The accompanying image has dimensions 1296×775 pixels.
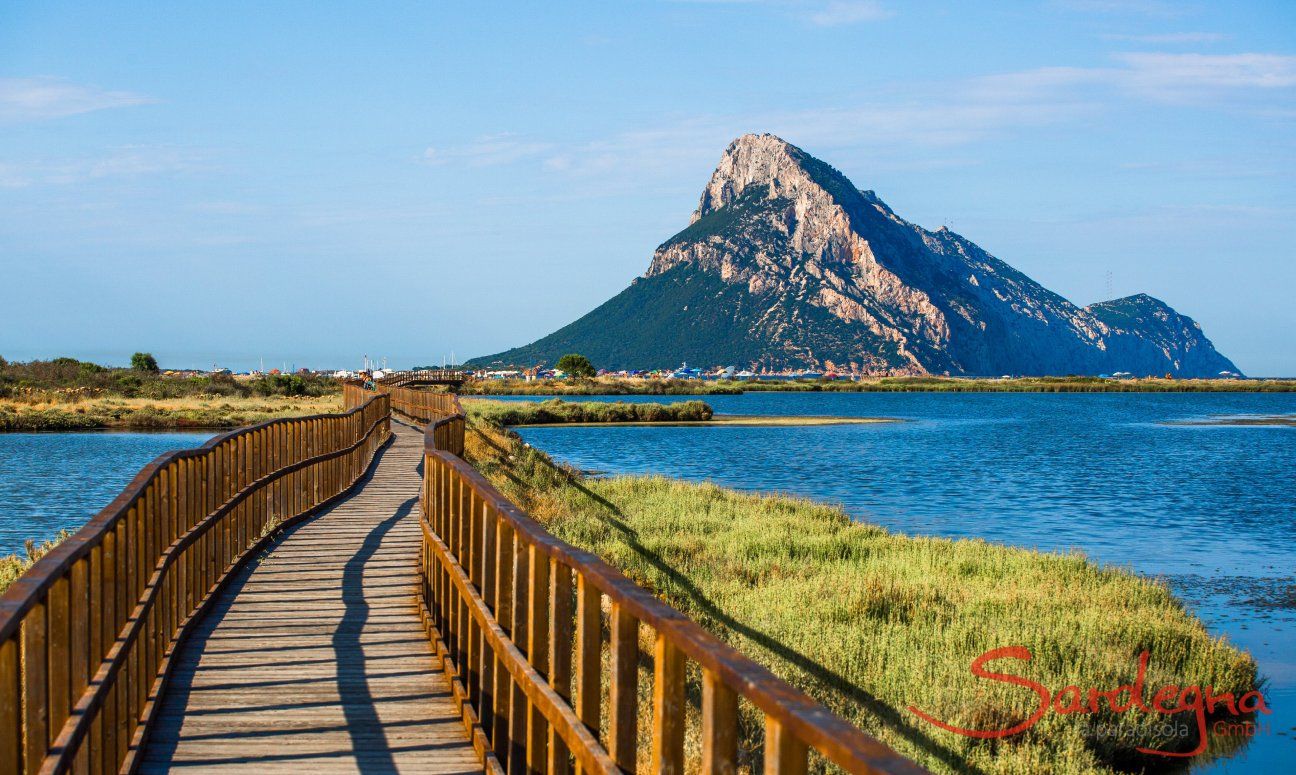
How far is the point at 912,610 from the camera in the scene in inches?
535

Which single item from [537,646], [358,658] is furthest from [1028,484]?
[537,646]

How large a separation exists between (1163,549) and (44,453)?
35.2 metres

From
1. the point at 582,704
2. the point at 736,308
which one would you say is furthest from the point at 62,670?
the point at 736,308

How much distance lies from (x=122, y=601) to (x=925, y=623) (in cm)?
878

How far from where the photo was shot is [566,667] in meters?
5.00

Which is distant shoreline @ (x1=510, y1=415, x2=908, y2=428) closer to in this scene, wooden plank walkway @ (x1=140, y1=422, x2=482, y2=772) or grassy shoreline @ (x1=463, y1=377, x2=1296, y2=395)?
grassy shoreline @ (x1=463, y1=377, x2=1296, y2=395)

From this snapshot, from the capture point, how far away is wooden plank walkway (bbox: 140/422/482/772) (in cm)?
614

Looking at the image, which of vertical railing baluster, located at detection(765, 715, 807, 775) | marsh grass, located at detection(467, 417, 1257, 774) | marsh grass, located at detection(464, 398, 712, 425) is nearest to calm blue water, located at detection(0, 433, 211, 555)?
marsh grass, located at detection(467, 417, 1257, 774)

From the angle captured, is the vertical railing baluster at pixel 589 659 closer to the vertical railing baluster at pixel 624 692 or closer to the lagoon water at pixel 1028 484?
the vertical railing baluster at pixel 624 692

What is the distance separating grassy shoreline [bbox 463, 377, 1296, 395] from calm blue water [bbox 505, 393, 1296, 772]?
180 ft

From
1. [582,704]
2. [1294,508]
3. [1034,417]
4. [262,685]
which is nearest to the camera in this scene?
[582,704]

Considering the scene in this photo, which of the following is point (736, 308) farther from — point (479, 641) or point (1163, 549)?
point (479, 641)

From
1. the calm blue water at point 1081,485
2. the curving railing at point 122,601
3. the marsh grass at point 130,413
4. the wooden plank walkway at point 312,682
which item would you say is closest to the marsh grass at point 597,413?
the calm blue water at point 1081,485

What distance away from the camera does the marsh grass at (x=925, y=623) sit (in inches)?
374
